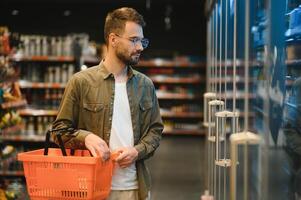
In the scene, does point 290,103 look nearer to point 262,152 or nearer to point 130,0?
point 262,152

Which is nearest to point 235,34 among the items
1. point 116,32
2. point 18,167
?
point 116,32

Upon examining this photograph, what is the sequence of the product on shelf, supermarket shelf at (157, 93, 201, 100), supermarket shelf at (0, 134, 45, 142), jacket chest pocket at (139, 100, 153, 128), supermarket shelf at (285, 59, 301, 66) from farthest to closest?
supermarket shelf at (157, 93, 201, 100), supermarket shelf at (0, 134, 45, 142), the product on shelf, jacket chest pocket at (139, 100, 153, 128), supermarket shelf at (285, 59, 301, 66)

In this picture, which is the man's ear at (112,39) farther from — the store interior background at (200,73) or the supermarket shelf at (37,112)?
the supermarket shelf at (37,112)

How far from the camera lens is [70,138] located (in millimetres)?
2658

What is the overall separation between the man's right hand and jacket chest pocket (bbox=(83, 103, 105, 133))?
0.19 metres

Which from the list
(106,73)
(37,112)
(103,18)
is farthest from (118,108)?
(103,18)

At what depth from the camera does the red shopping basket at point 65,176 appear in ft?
7.73

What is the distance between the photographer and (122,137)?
8.84 ft

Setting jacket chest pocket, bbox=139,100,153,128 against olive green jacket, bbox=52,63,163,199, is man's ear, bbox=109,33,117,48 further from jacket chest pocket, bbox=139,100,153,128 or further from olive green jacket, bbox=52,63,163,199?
jacket chest pocket, bbox=139,100,153,128

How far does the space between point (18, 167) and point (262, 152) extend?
6.20 m

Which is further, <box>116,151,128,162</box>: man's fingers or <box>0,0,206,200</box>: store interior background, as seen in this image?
<box>0,0,206,200</box>: store interior background

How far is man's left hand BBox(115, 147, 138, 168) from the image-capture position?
254 cm

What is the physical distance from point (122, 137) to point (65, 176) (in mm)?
414

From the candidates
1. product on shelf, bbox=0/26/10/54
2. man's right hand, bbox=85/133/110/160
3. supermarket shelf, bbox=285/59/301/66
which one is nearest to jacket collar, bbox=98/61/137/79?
man's right hand, bbox=85/133/110/160
